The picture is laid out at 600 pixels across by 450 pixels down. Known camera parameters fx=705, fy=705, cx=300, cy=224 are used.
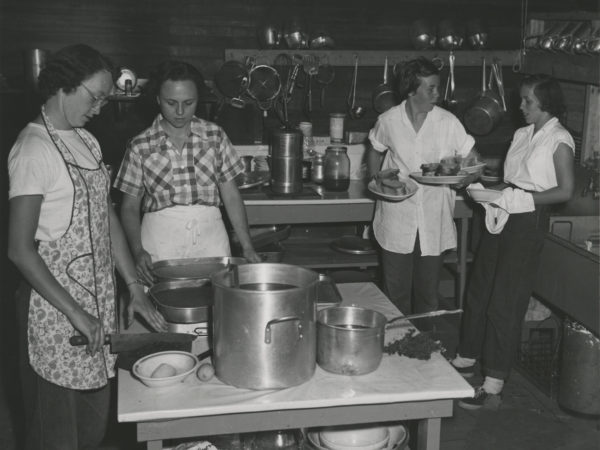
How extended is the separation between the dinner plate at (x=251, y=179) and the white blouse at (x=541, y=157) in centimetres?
194

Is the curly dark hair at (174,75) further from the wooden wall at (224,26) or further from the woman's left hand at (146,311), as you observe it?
the wooden wall at (224,26)

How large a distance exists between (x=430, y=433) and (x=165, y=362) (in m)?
0.90

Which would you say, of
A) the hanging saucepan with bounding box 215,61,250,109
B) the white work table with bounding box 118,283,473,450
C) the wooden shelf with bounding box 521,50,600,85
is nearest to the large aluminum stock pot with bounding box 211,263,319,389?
the white work table with bounding box 118,283,473,450

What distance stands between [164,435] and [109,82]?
1220mm

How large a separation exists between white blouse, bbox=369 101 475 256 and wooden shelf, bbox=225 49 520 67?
171 centimetres

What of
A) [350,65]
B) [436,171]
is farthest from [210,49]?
[436,171]

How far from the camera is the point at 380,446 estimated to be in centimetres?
249

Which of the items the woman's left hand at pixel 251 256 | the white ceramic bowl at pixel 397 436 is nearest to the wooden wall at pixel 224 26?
the woman's left hand at pixel 251 256

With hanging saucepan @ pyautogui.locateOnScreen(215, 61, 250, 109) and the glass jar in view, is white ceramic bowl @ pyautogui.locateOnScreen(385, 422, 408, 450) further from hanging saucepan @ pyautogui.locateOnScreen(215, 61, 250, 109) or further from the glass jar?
hanging saucepan @ pyautogui.locateOnScreen(215, 61, 250, 109)

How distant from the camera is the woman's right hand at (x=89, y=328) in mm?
2301

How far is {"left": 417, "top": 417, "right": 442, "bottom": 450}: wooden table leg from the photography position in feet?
7.54

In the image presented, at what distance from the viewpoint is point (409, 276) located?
4641mm

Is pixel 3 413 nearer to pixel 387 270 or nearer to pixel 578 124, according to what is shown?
pixel 387 270

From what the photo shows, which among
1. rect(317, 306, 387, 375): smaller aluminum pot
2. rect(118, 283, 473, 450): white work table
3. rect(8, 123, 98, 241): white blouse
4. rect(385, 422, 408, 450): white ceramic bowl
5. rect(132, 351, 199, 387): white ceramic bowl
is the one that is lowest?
rect(385, 422, 408, 450): white ceramic bowl
